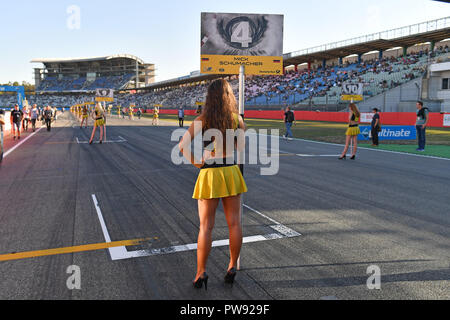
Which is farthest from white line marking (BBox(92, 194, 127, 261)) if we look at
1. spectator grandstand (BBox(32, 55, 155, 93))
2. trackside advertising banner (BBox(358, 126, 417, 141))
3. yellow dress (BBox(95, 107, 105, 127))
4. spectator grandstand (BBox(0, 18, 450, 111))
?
spectator grandstand (BBox(32, 55, 155, 93))

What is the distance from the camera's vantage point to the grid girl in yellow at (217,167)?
3.11m

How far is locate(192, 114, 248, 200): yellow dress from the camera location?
3131 mm

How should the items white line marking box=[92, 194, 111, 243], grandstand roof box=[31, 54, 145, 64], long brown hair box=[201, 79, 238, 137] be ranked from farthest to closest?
grandstand roof box=[31, 54, 145, 64]
white line marking box=[92, 194, 111, 243]
long brown hair box=[201, 79, 238, 137]

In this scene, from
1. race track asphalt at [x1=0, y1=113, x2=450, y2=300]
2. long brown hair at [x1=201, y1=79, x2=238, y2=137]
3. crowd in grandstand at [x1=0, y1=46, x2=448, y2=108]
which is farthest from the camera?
crowd in grandstand at [x1=0, y1=46, x2=448, y2=108]

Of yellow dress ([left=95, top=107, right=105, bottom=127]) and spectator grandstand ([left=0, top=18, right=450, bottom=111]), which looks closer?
yellow dress ([left=95, top=107, right=105, bottom=127])

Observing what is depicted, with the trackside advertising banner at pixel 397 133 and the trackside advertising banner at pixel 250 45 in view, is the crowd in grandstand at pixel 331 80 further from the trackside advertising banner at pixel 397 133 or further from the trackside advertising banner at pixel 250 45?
the trackside advertising banner at pixel 250 45

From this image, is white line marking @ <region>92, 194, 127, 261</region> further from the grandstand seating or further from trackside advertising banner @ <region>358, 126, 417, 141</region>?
the grandstand seating

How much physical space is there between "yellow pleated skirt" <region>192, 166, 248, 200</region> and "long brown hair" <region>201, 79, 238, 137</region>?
0.37 m

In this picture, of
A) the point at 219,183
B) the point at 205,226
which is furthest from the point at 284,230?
the point at 219,183

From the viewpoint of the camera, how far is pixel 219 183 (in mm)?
3145

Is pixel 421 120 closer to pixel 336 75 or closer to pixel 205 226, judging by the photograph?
pixel 205 226

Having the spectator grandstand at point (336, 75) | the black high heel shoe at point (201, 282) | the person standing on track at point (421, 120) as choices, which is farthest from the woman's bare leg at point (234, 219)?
the spectator grandstand at point (336, 75)
